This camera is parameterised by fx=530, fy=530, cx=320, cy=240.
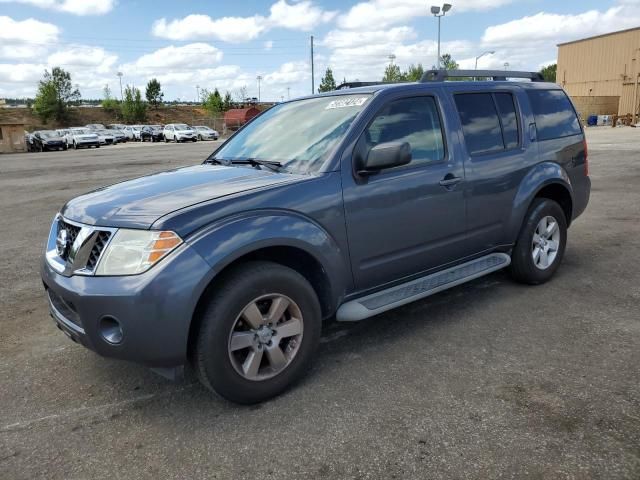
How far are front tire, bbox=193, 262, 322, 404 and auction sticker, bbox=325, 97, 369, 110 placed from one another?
132cm

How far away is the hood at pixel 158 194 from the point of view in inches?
110

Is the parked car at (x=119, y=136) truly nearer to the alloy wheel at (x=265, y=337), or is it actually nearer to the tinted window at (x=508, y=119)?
the tinted window at (x=508, y=119)

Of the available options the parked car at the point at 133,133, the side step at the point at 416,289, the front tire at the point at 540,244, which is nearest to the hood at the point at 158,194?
the side step at the point at 416,289

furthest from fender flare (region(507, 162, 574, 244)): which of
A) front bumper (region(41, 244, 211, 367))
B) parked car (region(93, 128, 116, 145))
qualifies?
parked car (region(93, 128, 116, 145))

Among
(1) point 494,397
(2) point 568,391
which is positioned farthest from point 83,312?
(2) point 568,391

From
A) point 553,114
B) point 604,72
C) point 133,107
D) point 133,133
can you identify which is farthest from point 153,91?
point 553,114

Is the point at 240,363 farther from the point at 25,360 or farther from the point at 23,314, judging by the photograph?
the point at 23,314

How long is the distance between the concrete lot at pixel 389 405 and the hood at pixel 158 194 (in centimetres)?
108

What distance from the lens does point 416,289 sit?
3.67 metres

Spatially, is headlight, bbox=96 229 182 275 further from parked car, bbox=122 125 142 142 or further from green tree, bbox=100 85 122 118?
green tree, bbox=100 85 122 118

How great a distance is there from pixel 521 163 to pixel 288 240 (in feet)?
7.94

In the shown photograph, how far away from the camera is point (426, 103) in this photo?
387 cm

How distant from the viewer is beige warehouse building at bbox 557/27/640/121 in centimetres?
5256

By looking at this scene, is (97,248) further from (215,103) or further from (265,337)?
(215,103)
